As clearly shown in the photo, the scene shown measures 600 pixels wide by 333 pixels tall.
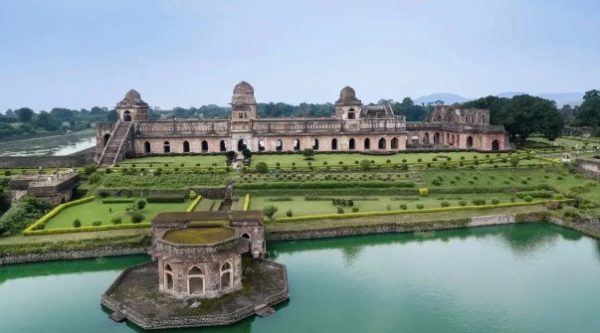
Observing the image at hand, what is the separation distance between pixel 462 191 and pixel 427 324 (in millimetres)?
18900

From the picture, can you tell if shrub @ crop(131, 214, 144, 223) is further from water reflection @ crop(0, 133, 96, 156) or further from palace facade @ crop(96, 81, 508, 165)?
water reflection @ crop(0, 133, 96, 156)

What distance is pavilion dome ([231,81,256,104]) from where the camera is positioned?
56003mm

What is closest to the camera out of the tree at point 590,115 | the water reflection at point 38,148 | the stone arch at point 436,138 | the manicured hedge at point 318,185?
the manicured hedge at point 318,185

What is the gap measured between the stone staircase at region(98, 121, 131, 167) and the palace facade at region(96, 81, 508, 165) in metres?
0.14

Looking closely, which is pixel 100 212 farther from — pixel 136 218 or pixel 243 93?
pixel 243 93

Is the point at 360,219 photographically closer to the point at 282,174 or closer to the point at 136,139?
the point at 282,174

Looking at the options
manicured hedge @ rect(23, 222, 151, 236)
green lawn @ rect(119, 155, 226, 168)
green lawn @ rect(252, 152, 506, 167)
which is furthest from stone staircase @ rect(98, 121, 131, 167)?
manicured hedge @ rect(23, 222, 151, 236)

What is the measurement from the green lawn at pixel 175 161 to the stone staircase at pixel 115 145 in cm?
96

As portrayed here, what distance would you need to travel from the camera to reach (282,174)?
39906 mm

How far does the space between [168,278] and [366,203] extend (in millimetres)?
15877

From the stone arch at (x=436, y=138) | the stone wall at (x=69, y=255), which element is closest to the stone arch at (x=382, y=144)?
the stone arch at (x=436, y=138)

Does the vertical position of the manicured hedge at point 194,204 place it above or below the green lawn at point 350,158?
below

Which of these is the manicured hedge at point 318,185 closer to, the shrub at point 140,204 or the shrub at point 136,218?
the shrub at point 140,204

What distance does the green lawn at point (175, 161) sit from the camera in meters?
44.9
